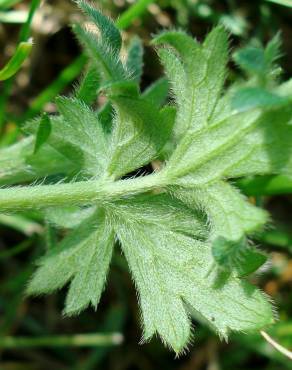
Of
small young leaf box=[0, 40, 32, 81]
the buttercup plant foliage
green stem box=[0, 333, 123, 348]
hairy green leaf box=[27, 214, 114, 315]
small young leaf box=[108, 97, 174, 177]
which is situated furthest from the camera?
green stem box=[0, 333, 123, 348]

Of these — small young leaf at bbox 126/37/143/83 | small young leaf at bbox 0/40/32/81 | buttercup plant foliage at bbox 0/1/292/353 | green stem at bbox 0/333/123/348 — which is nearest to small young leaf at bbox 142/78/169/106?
small young leaf at bbox 126/37/143/83

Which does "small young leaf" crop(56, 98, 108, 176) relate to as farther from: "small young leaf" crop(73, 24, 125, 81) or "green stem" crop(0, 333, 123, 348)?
"green stem" crop(0, 333, 123, 348)

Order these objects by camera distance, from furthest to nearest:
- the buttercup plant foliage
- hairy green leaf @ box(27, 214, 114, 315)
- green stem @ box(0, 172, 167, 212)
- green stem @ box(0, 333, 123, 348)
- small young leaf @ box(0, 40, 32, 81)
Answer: green stem @ box(0, 333, 123, 348)
small young leaf @ box(0, 40, 32, 81)
hairy green leaf @ box(27, 214, 114, 315)
green stem @ box(0, 172, 167, 212)
the buttercup plant foliage

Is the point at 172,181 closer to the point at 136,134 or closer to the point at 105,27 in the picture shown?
the point at 136,134

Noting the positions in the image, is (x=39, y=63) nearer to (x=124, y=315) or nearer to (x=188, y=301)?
(x=124, y=315)

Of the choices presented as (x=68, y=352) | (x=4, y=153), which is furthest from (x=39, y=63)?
(x=68, y=352)

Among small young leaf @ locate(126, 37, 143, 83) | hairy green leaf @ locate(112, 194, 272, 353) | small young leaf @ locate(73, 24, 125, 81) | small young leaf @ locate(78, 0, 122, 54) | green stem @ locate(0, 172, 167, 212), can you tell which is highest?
small young leaf @ locate(126, 37, 143, 83)

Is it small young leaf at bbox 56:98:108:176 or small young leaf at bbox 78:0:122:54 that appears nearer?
small young leaf at bbox 78:0:122:54

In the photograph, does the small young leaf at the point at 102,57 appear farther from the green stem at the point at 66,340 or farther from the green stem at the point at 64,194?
the green stem at the point at 66,340
